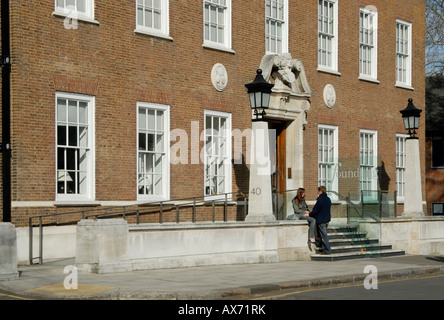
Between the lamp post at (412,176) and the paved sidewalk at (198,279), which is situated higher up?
the lamp post at (412,176)

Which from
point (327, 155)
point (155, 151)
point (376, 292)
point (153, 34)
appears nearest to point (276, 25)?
point (327, 155)

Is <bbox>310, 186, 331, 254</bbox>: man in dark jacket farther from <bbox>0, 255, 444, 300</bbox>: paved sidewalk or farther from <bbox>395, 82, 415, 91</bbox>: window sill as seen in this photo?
<bbox>395, 82, 415, 91</bbox>: window sill

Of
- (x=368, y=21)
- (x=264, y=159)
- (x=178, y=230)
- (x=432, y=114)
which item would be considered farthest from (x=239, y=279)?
(x=432, y=114)

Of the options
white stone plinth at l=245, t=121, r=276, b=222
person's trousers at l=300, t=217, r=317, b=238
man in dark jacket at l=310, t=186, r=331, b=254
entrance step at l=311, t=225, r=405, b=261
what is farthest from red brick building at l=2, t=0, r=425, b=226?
person's trousers at l=300, t=217, r=317, b=238

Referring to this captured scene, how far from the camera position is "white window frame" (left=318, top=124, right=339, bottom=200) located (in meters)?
25.3

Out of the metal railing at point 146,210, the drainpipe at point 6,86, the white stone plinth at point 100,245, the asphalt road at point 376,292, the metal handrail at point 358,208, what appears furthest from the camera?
the metal handrail at point 358,208

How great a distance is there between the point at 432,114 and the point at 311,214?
23.0 metres

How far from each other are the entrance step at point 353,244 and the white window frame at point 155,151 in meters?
4.79

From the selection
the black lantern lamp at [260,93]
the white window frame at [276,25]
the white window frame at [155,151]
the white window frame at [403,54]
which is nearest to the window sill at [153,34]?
the white window frame at [155,151]

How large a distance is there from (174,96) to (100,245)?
6.50m

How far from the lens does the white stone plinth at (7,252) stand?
49.2 ft

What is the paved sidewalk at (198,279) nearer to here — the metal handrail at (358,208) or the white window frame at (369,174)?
the metal handrail at (358,208)

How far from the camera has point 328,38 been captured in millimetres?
27234
